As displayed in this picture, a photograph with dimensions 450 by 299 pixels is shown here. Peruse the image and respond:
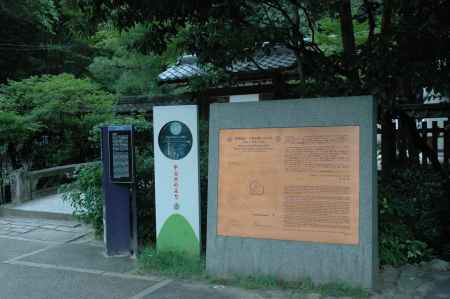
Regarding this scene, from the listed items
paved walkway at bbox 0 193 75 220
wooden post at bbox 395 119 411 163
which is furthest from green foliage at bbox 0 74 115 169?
wooden post at bbox 395 119 411 163

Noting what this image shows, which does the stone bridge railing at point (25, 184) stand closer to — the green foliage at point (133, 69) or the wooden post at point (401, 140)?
the green foliage at point (133, 69)

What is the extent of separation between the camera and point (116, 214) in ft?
21.8

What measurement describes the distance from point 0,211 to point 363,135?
7.65 m

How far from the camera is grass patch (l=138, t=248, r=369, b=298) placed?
5062 millimetres

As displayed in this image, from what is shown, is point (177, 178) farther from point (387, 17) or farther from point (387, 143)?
point (387, 143)

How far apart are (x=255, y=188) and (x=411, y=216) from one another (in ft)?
6.74

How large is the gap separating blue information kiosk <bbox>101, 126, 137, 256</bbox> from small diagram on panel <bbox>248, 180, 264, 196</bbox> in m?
1.73

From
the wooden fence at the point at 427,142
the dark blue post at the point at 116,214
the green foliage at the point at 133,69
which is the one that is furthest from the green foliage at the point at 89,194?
the green foliage at the point at 133,69

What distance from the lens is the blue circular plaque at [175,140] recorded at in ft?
20.1

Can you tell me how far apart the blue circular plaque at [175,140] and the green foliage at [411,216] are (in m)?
2.36

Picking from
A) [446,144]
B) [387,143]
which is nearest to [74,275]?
[387,143]

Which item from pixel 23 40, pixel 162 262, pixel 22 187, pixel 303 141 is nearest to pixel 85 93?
pixel 22 187

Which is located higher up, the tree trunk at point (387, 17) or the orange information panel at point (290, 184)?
the tree trunk at point (387, 17)

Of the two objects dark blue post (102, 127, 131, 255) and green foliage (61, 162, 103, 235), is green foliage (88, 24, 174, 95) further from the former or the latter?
dark blue post (102, 127, 131, 255)
